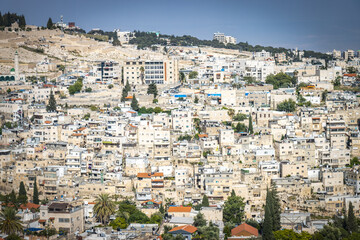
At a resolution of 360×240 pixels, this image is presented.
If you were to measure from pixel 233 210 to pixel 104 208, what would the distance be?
21.0 ft

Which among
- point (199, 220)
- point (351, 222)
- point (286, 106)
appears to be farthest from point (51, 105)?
point (351, 222)

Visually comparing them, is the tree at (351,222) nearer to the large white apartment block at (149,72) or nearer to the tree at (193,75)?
the large white apartment block at (149,72)

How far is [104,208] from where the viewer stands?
30672 millimetres

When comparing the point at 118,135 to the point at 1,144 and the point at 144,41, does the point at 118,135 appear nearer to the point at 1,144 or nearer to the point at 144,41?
the point at 1,144

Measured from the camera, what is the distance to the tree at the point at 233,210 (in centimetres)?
3086

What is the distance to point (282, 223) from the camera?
3036cm

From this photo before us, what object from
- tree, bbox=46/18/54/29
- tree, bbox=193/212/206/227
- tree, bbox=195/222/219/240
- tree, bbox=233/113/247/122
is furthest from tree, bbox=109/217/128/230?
tree, bbox=46/18/54/29

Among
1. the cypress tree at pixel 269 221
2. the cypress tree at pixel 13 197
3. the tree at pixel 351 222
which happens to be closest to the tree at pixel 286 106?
the cypress tree at pixel 269 221

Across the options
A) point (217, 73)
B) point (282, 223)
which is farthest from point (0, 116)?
point (282, 223)

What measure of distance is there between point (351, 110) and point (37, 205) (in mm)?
22358

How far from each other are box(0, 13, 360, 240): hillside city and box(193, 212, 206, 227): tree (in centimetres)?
17

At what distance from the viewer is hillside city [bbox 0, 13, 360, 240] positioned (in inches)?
1168

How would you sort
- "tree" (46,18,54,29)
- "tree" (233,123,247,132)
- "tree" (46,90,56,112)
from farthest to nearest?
"tree" (46,18,54,29), "tree" (46,90,56,112), "tree" (233,123,247,132)

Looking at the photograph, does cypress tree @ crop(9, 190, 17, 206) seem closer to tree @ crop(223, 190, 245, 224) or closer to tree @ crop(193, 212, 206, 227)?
tree @ crop(193, 212, 206, 227)
